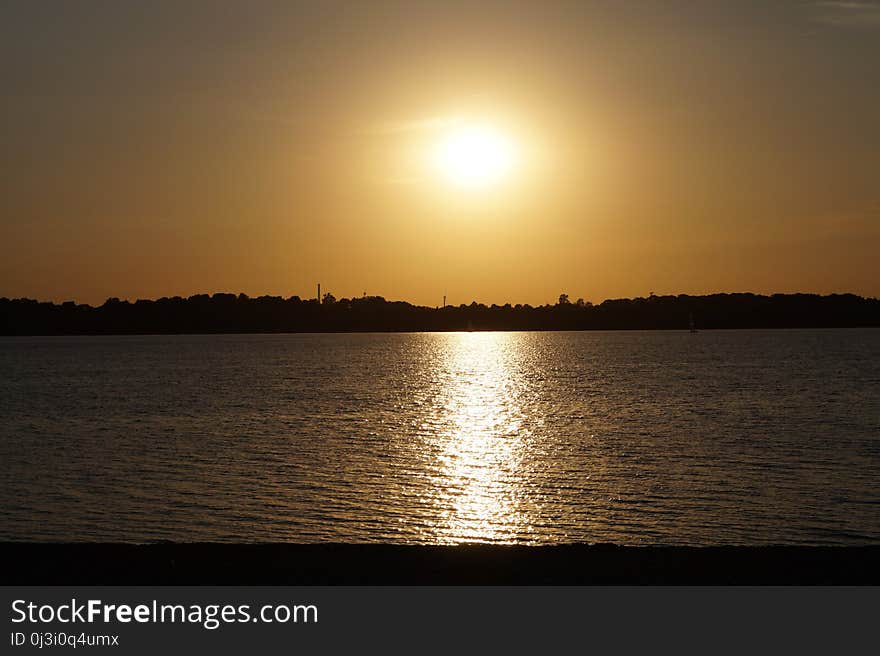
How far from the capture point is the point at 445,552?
9.78 m

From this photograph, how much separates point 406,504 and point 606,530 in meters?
8.58

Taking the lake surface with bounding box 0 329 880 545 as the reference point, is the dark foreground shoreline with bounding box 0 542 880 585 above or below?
above

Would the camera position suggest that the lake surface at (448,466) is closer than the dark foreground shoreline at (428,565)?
No

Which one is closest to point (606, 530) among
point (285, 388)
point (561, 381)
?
point (285, 388)

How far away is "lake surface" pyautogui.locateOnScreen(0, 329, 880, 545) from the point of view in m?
31.2

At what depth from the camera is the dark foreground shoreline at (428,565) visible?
9.09 metres

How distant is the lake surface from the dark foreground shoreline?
1977cm

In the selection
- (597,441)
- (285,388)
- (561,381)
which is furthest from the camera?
(561,381)

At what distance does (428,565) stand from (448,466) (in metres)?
37.8

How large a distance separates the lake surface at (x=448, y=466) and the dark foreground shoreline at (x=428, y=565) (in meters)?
19.8

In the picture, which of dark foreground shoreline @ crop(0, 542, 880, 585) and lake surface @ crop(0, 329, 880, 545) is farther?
lake surface @ crop(0, 329, 880, 545)

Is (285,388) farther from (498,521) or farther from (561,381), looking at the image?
(498,521)
